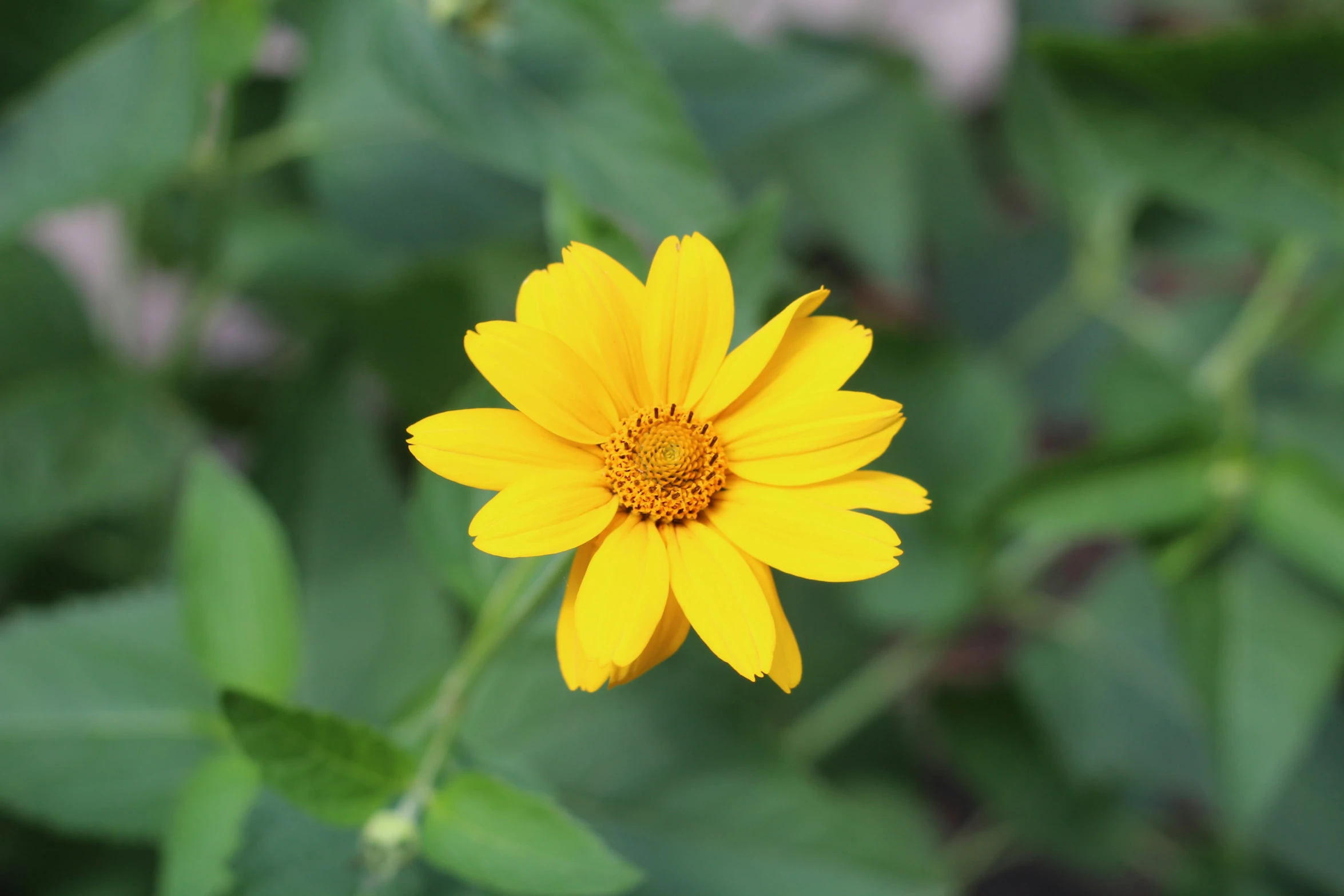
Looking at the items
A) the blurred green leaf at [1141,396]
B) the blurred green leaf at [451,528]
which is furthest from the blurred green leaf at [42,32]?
the blurred green leaf at [1141,396]

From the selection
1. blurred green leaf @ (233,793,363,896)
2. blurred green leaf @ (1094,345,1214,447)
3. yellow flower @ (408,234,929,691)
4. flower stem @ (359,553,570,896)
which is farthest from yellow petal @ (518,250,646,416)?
blurred green leaf @ (1094,345,1214,447)

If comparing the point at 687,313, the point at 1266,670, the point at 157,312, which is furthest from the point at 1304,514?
the point at 157,312

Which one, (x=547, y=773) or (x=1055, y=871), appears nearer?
(x=547, y=773)

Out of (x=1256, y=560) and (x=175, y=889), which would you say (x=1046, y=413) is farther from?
(x=175, y=889)

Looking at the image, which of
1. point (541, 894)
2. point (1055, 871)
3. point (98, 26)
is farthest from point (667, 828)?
point (1055, 871)

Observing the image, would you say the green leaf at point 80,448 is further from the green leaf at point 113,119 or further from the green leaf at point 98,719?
the green leaf at point 113,119
